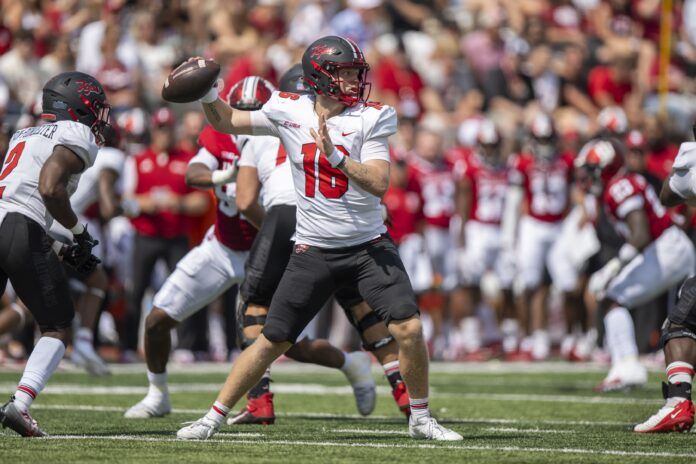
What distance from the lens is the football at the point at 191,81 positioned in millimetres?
6141

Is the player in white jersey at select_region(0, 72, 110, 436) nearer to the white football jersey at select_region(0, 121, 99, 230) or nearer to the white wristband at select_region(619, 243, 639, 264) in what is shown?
the white football jersey at select_region(0, 121, 99, 230)

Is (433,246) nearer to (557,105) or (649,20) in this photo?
(557,105)

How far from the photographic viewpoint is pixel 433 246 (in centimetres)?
1413

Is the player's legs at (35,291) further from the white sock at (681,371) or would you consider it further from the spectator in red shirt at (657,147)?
the spectator in red shirt at (657,147)

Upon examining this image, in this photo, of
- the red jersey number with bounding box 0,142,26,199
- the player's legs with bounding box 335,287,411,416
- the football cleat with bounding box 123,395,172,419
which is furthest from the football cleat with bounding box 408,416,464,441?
the red jersey number with bounding box 0,142,26,199

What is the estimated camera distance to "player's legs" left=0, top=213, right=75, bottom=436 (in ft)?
20.4

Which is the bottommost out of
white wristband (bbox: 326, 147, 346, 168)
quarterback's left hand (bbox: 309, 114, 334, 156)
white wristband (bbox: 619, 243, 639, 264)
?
white wristband (bbox: 619, 243, 639, 264)

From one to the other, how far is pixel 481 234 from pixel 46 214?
321 inches

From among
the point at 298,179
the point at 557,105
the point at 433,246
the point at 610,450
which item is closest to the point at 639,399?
the point at 610,450

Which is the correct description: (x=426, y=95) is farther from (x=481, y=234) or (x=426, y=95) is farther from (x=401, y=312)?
(x=401, y=312)

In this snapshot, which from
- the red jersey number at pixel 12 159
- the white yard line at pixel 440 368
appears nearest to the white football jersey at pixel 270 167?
the red jersey number at pixel 12 159

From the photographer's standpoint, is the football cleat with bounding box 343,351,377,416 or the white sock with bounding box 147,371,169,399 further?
the football cleat with bounding box 343,351,377,416

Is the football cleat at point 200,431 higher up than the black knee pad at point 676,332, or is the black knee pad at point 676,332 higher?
the black knee pad at point 676,332

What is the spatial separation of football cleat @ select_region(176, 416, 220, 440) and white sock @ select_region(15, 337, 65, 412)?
74 cm
